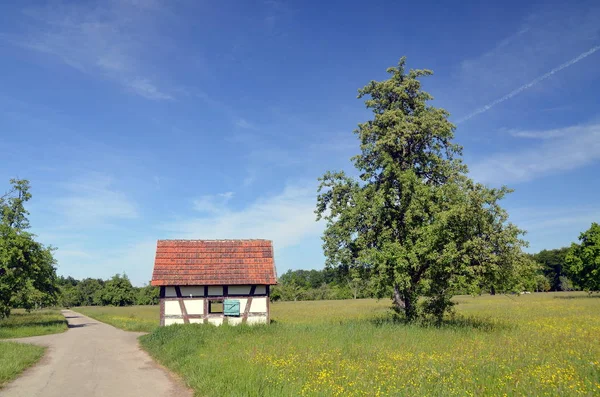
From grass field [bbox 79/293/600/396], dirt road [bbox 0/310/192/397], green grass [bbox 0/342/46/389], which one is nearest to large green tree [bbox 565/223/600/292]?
grass field [bbox 79/293/600/396]

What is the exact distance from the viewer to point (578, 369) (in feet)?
34.5

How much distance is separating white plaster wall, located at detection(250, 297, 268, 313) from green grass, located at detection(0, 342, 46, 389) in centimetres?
1091

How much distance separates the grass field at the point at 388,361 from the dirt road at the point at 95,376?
633 millimetres

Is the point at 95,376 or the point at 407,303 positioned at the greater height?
the point at 407,303

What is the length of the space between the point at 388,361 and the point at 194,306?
51.2 feet

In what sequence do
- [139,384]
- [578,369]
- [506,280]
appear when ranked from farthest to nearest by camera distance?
[506,280]
[139,384]
[578,369]

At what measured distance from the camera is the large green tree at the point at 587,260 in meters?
46.2

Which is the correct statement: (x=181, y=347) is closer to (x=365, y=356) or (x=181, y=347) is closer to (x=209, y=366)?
(x=209, y=366)

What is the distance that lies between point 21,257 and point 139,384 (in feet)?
74.2

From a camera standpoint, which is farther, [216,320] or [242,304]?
[242,304]

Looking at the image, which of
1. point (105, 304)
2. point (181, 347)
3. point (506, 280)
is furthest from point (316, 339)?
point (105, 304)

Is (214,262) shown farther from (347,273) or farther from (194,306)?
(347,273)

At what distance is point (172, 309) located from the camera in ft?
80.6

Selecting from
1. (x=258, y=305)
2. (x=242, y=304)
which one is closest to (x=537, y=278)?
(x=258, y=305)
